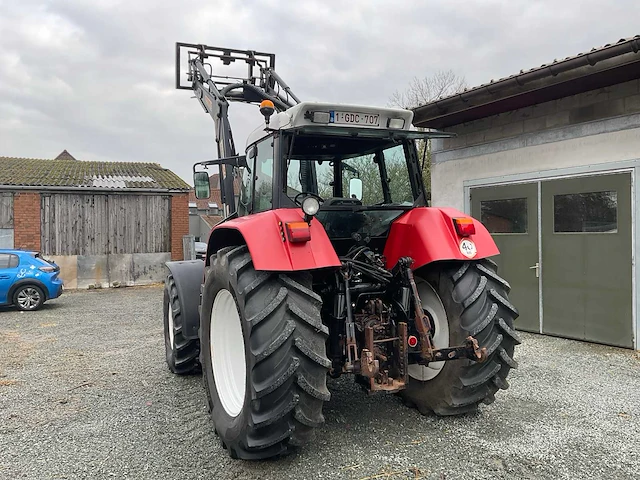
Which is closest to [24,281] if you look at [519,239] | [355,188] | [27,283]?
[27,283]

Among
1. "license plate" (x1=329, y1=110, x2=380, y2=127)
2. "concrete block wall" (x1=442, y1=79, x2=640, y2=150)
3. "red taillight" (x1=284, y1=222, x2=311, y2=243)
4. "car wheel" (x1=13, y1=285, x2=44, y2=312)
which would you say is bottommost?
"car wheel" (x1=13, y1=285, x2=44, y2=312)

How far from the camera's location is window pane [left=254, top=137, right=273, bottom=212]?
3.73m

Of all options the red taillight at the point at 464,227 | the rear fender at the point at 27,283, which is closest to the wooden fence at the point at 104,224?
the rear fender at the point at 27,283

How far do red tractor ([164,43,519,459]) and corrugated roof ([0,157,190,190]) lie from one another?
12.4 meters

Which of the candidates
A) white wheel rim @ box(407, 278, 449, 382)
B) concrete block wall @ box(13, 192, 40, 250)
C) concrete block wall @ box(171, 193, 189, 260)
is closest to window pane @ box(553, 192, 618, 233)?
white wheel rim @ box(407, 278, 449, 382)

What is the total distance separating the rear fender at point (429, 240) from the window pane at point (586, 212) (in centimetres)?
326

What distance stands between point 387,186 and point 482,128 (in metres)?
4.28

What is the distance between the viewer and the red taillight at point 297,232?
305 cm

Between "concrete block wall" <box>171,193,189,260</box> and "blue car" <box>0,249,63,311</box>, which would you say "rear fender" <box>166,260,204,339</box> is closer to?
"blue car" <box>0,249,63,311</box>

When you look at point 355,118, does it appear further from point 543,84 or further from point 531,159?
point 531,159

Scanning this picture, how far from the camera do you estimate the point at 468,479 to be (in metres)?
2.88

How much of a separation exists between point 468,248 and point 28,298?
10.2m

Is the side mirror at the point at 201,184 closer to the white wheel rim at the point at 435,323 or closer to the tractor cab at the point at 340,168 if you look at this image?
the tractor cab at the point at 340,168

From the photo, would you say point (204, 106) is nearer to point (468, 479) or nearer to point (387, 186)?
point (387, 186)
